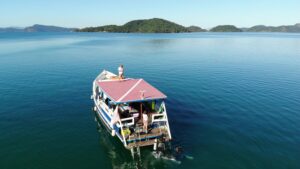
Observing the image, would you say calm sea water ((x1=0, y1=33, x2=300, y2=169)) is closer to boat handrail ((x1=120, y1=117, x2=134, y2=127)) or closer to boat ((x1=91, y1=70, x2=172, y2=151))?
boat ((x1=91, y1=70, x2=172, y2=151))

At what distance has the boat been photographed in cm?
1588

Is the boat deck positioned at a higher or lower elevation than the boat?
lower

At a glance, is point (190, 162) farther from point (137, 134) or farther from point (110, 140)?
point (110, 140)

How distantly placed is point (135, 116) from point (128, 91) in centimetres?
216

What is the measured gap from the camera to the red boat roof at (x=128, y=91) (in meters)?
16.5

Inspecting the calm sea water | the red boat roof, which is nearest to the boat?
the red boat roof

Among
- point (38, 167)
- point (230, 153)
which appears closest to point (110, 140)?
point (38, 167)

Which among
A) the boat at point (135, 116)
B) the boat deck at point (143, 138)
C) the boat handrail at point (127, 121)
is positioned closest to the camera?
the boat deck at point (143, 138)

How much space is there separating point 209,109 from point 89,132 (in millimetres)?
13185

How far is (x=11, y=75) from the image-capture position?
36562mm

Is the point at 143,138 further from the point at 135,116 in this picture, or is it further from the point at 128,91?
the point at 128,91

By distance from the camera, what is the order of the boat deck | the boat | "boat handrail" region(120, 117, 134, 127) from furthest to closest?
"boat handrail" region(120, 117, 134, 127) < the boat < the boat deck

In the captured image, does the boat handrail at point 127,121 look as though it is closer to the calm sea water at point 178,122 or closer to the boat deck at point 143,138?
the boat deck at point 143,138

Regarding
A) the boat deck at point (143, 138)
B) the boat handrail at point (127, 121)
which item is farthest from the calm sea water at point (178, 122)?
the boat handrail at point (127, 121)
